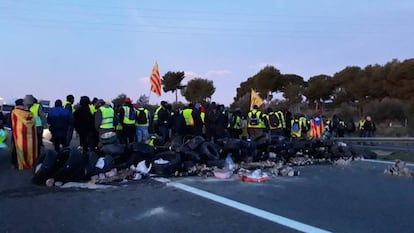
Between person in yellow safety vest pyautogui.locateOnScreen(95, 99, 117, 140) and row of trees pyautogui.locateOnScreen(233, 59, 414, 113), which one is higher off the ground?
row of trees pyautogui.locateOnScreen(233, 59, 414, 113)

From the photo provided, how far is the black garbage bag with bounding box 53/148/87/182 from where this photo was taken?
8578 mm

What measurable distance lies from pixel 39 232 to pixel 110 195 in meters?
2.27

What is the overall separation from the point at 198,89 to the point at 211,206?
60.0m

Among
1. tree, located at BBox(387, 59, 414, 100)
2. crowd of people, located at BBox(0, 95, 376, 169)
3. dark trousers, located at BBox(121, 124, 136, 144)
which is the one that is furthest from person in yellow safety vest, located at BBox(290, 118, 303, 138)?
tree, located at BBox(387, 59, 414, 100)

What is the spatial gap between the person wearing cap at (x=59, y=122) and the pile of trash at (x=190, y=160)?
157cm

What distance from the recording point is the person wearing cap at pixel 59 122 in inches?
477

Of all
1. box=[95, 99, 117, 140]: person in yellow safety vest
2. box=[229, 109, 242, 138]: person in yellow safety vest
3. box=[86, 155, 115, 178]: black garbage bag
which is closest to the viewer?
box=[86, 155, 115, 178]: black garbage bag

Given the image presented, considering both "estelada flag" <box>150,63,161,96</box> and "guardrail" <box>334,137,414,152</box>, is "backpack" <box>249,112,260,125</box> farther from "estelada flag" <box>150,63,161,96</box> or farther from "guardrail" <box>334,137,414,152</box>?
"estelada flag" <box>150,63,161,96</box>

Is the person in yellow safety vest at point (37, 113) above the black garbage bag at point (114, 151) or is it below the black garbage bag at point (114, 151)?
above

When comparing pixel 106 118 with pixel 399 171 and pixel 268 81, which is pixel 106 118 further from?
pixel 268 81

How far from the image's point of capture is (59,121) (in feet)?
39.8

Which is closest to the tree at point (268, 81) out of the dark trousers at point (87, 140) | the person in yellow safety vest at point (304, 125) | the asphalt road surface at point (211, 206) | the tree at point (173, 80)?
the tree at point (173, 80)

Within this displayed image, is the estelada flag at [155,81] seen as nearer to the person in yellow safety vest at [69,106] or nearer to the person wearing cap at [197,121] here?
the person wearing cap at [197,121]

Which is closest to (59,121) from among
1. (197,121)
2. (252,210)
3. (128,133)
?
(128,133)
